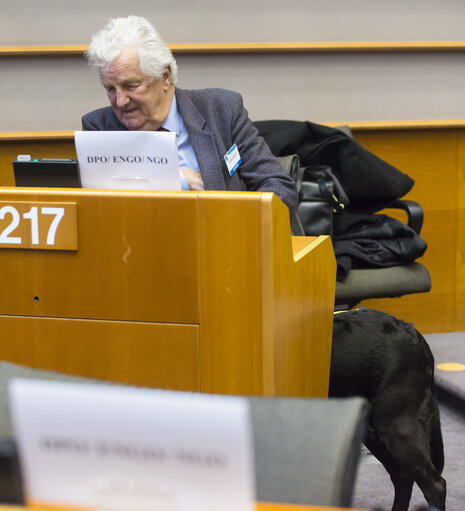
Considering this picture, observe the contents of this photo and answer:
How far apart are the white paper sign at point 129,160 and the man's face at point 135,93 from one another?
0.56m

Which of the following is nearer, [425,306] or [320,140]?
[320,140]

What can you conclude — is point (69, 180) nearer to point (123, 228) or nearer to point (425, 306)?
point (123, 228)

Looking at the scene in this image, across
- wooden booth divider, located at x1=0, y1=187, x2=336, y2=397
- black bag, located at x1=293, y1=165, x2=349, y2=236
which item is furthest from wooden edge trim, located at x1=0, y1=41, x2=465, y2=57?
wooden booth divider, located at x1=0, y1=187, x2=336, y2=397

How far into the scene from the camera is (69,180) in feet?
5.17

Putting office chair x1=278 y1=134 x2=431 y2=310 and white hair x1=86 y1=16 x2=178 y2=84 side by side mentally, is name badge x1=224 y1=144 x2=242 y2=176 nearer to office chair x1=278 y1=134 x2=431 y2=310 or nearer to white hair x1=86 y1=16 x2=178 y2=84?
white hair x1=86 y1=16 x2=178 y2=84

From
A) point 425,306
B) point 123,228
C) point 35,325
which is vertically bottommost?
point 425,306

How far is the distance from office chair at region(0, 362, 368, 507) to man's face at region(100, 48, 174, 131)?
5.11 ft

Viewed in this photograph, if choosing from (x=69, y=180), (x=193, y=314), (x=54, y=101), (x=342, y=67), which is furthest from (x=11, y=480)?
(x=342, y=67)

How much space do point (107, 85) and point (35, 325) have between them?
2.98ft

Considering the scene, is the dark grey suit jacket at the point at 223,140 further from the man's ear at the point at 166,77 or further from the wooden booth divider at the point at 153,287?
the wooden booth divider at the point at 153,287

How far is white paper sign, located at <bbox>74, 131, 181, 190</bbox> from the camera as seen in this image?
4.90ft

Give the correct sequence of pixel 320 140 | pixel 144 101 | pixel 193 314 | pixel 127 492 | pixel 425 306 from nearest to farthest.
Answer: pixel 127 492 → pixel 193 314 → pixel 144 101 → pixel 320 140 → pixel 425 306

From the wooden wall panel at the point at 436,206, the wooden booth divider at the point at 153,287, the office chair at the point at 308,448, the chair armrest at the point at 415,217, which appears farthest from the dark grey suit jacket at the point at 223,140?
the office chair at the point at 308,448

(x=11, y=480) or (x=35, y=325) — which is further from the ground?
(x=11, y=480)
